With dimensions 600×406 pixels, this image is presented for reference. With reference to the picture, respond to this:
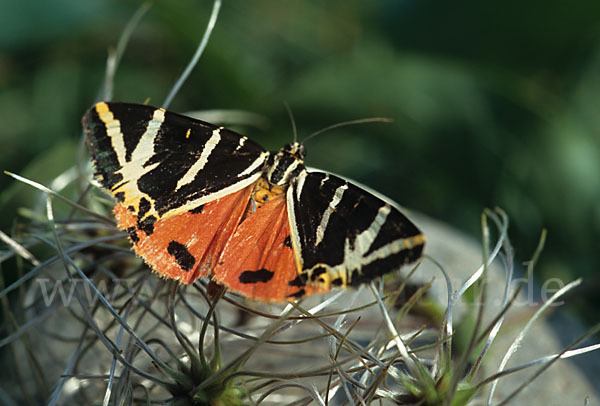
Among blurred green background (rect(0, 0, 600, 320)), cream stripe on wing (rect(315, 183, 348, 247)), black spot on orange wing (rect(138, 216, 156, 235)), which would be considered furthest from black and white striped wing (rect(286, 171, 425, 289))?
blurred green background (rect(0, 0, 600, 320))

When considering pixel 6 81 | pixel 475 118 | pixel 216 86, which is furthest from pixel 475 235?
pixel 6 81

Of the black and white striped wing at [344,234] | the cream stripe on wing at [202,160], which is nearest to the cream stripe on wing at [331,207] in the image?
the black and white striped wing at [344,234]

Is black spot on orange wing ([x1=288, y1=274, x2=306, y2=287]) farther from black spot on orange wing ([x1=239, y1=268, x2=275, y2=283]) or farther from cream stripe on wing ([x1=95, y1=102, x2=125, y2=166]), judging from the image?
cream stripe on wing ([x1=95, y1=102, x2=125, y2=166])

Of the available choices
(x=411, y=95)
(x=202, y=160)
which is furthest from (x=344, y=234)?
(x=411, y=95)

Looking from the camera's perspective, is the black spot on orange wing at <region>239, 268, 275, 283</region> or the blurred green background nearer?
the black spot on orange wing at <region>239, 268, 275, 283</region>

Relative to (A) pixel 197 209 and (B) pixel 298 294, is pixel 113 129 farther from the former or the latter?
(B) pixel 298 294

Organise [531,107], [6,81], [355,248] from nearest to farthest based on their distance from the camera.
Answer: [355,248], [531,107], [6,81]

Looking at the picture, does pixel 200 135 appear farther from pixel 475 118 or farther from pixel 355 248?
pixel 475 118

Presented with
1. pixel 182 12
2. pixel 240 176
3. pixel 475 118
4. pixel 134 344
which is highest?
pixel 182 12
